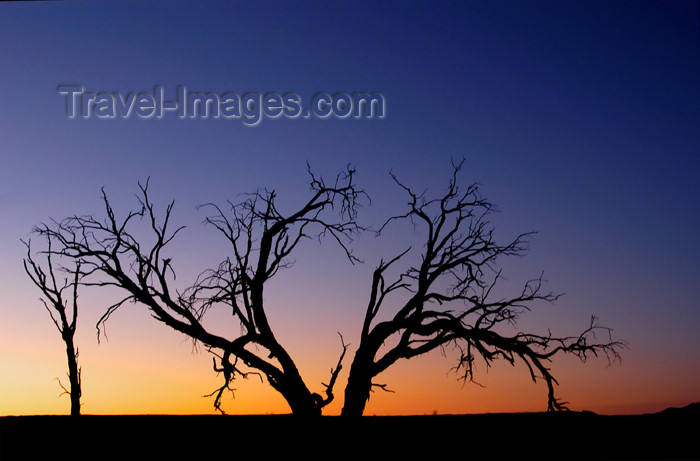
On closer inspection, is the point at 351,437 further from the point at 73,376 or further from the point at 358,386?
the point at 73,376

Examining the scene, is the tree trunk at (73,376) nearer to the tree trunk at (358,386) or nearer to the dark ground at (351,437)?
the dark ground at (351,437)

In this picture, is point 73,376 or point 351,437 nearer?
point 351,437

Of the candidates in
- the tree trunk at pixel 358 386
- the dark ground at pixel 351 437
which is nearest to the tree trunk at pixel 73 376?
the dark ground at pixel 351 437

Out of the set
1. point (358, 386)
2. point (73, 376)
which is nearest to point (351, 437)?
point (358, 386)

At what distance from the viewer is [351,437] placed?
12625mm

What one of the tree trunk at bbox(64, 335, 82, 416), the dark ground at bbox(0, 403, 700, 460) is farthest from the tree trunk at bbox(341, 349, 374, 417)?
the tree trunk at bbox(64, 335, 82, 416)

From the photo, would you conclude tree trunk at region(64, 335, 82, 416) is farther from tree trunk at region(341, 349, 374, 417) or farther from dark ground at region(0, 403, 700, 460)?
tree trunk at region(341, 349, 374, 417)

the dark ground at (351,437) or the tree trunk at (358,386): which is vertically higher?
the tree trunk at (358,386)

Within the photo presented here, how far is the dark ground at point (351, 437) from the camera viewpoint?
11.5 m

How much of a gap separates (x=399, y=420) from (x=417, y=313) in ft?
7.37

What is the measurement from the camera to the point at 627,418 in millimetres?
14680

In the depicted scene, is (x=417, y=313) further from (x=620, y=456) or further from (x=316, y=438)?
(x=620, y=456)

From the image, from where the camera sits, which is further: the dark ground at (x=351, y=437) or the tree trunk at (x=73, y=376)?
Result: the tree trunk at (x=73, y=376)

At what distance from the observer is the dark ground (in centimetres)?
1146
